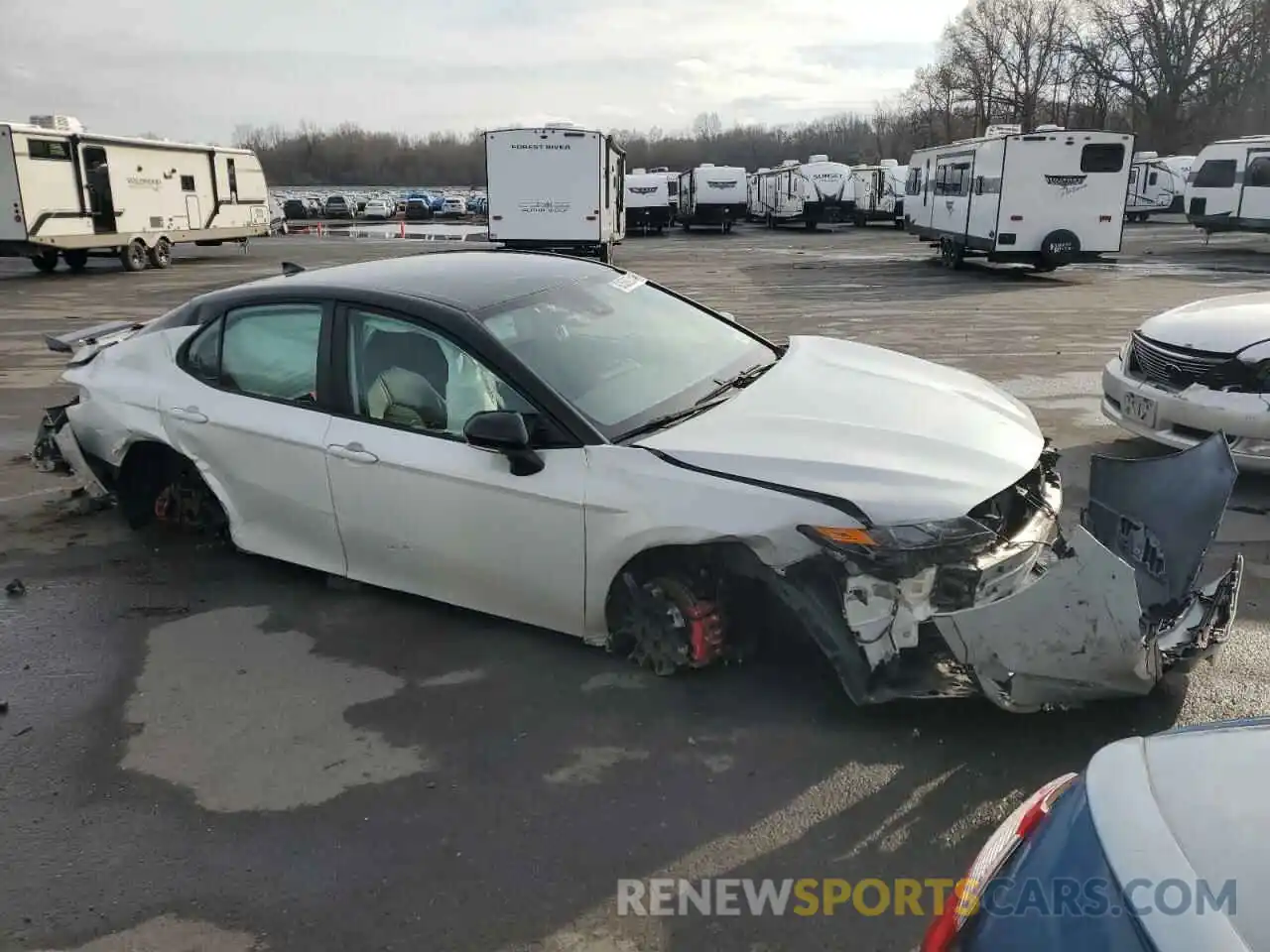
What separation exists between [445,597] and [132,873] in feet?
5.32

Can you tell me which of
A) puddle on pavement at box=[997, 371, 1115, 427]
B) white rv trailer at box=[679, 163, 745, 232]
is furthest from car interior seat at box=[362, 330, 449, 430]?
white rv trailer at box=[679, 163, 745, 232]

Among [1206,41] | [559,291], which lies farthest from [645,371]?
[1206,41]

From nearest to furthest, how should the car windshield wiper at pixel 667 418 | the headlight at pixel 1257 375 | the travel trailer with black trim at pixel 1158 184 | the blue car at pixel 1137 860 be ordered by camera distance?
the blue car at pixel 1137 860 < the car windshield wiper at pixel 667 418 < the headlight at pixel 1257 375 < the travel trailer with black trim at pixel 1158 184

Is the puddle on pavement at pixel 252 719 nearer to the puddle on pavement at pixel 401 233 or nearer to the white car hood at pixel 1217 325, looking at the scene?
the white car hood at pixel 1217 325

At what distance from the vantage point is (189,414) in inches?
191

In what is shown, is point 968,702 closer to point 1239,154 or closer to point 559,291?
point 559,291

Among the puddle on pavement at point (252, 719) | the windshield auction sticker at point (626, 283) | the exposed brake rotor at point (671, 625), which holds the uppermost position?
the windshield auction sticker at point (626, 283)

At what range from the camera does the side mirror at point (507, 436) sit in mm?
3693

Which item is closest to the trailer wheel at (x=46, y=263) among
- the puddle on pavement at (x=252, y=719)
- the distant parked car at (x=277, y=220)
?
the distant parked car at (x=277, y=220)

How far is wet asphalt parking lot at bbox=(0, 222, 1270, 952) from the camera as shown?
2.76 metres

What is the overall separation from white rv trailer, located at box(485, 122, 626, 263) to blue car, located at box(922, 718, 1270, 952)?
2277 centimetres

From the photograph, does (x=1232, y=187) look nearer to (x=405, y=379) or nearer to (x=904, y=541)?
(x=904, y=541)

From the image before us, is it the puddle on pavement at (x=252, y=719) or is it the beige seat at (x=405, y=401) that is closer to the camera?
the puddle on pavement at (x=252, y=719)

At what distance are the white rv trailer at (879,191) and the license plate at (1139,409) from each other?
1477 inches
